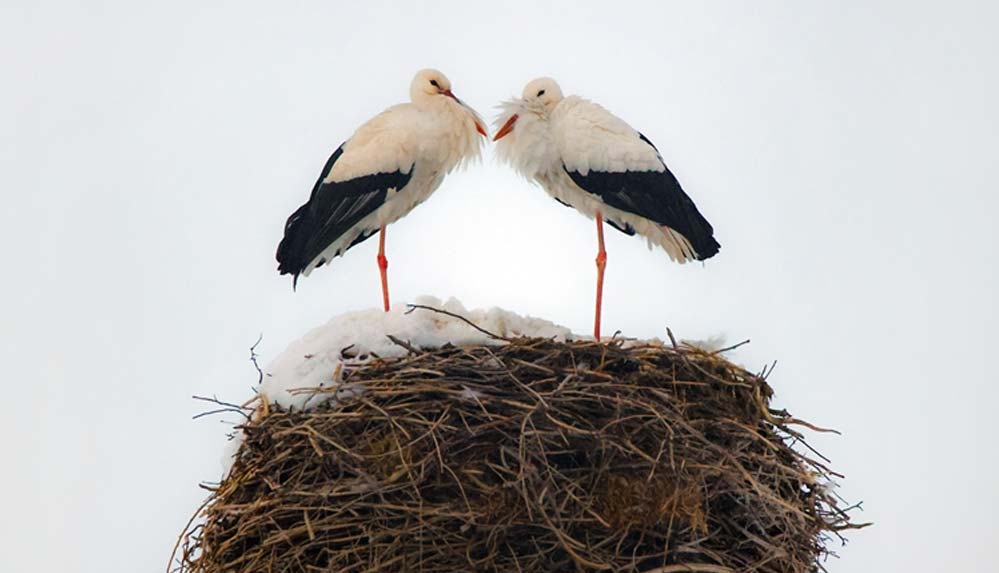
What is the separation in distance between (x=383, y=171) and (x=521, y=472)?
5.86ft

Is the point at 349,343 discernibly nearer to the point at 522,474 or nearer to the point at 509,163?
the point at 522,474

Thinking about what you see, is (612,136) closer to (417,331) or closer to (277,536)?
(417,331)

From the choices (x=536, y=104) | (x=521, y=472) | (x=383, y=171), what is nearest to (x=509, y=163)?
(x=536, y=104)

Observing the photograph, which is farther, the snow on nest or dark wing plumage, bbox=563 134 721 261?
dark wing plumage, bbox=563 134 721 261

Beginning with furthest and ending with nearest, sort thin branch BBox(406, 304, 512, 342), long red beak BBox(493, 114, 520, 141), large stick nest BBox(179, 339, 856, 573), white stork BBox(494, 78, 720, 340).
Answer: long red beak BBox(493, 114, 520, 141)
white stork BBox(494, 78, 720, 340)
thin branch BBox(406, 304, 512, 342)
large stick nest BBox(179, 339, 856, 573)

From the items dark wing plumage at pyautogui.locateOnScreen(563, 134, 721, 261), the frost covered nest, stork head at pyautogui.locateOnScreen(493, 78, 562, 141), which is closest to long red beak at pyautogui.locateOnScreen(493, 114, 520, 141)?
stork head at pyautogui.locateOnScreen(493, 78, 562, 141)

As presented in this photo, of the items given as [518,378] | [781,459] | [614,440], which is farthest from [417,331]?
[781,459]

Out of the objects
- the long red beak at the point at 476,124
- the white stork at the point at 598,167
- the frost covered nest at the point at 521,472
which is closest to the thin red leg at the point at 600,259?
the white stork at the point at 598,167

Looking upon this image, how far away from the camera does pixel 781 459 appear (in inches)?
191

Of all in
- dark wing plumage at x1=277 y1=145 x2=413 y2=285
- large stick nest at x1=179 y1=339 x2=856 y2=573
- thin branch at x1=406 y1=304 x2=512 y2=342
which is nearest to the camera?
large stick nest at x1=179 y1=339 x2=856 y2=573

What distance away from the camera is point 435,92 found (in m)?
5.97

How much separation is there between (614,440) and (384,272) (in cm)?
189

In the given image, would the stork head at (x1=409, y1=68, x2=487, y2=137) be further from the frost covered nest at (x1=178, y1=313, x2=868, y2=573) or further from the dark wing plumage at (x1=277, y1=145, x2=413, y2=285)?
the frost covered nest at (x1=178, y1=313, x2=868, y2=573)

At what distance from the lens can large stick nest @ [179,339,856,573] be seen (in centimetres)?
431
